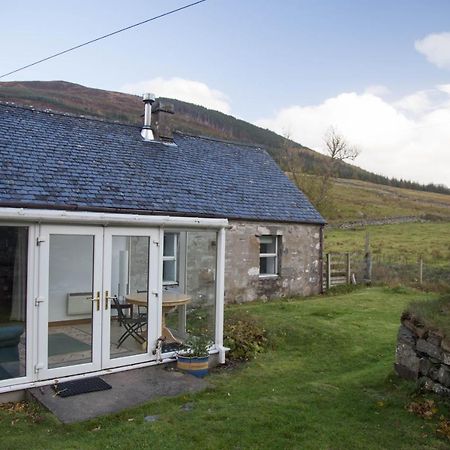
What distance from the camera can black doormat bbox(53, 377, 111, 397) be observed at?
6.53 meters

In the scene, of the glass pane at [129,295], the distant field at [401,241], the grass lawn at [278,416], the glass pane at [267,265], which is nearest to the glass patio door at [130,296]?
the glass pane at [129,295]

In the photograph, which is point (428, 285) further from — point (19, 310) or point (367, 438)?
point (19, 310)

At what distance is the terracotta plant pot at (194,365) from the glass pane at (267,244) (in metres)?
8.91

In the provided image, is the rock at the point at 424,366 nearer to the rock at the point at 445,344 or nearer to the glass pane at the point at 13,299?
the rock at the point at 445,344

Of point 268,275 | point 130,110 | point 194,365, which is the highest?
point 130,110

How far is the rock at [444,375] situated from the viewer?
19.6 ft

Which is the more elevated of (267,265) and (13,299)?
(13,299)

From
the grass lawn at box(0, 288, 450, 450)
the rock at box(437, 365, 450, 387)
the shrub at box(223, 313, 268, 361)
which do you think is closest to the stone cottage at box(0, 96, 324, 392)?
the shrub at box(223, 313, 268, 361)

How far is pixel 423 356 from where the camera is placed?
21.2 feet

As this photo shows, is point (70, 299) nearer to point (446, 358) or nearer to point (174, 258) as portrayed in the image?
point (174, 258)

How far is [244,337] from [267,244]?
736 cm

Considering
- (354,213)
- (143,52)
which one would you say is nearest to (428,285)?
(143,52)

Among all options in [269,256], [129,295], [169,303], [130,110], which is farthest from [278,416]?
[130,110]

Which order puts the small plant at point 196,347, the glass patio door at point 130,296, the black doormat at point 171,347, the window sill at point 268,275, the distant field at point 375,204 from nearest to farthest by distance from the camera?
the glass patio door at point 130,296
the small plant at point 196,347
the black doormat at point 171,347
the window sill at point 268,275
the distant field at point 375,204
